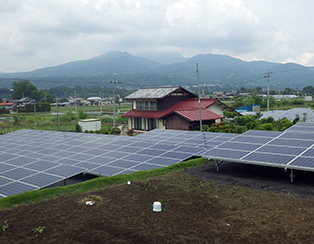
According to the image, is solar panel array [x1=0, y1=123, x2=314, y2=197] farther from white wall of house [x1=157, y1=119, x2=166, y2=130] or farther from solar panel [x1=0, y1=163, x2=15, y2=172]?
white wall of house [x1=157, y1=119, x2=166, y2=130]

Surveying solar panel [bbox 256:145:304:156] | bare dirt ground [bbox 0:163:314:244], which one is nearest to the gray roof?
solar panel [bbox 256:145:304:156]

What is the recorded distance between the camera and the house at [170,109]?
145ft

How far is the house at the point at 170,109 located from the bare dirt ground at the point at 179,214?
92.0ft

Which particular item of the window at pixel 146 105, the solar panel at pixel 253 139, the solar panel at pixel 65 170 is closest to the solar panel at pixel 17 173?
the solar panel at pixel 65 170

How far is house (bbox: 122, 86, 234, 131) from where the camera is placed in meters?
44.3

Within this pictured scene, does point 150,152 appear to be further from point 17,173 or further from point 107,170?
point 17,173

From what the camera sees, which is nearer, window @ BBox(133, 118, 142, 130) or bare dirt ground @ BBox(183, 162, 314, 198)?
bare dirt ground @ BBox(183, 162, 314, 198)

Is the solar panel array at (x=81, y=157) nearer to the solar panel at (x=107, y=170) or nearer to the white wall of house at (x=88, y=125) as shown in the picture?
the solar panel at (x=107, y=170)

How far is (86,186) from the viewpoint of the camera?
635 inches

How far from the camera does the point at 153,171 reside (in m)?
18.5

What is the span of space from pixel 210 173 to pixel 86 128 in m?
37.9

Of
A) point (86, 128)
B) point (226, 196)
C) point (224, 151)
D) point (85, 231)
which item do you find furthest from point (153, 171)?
point (86, 128)

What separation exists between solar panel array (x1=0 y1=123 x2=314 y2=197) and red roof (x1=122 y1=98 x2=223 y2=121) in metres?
14.1

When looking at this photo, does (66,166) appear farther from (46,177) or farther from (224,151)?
(224,151)
